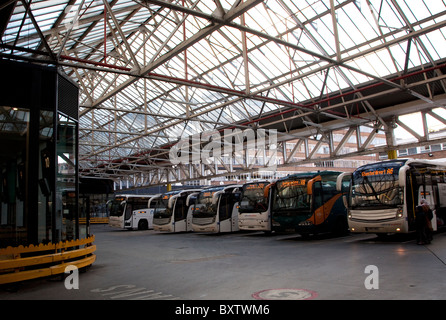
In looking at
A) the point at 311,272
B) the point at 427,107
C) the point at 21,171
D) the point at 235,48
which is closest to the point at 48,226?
the point at 21,171

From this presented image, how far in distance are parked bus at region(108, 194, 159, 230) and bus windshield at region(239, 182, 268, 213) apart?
12.7 m

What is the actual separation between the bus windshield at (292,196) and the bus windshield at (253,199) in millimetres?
986

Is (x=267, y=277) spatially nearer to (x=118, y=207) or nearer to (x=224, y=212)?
(x=224, y=212)

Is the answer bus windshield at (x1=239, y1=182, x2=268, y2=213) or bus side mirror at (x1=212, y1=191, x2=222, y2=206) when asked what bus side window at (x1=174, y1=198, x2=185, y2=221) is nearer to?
bus side mirror at (x1=212, y1=191, x2=222, y2=206)

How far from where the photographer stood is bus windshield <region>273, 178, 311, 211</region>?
15.0 m

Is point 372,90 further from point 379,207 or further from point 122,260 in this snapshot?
point 122,260

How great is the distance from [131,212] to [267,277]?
23.3 metres

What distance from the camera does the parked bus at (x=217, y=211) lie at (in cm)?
1961

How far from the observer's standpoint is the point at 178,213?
73.6ft

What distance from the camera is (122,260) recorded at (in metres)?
11.3

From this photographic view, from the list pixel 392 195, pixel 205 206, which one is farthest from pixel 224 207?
pixel 392 195

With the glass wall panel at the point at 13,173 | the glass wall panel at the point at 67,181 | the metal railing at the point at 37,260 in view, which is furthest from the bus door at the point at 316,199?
the glass wall panel at the point at 13,173

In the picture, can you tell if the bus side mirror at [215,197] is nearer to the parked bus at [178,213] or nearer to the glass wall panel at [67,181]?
the parked bus at [178,213]
